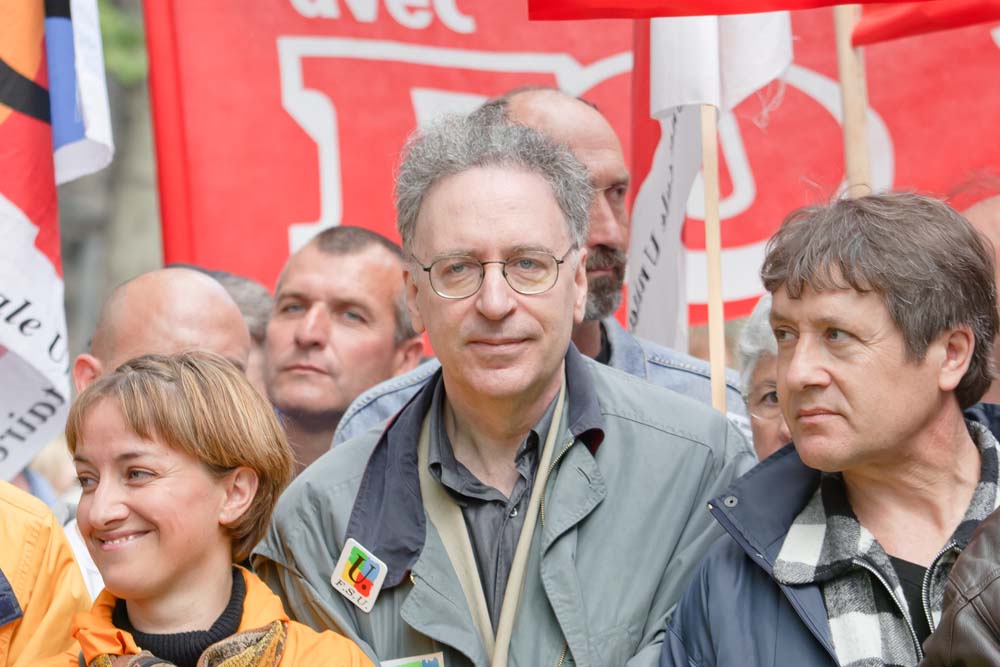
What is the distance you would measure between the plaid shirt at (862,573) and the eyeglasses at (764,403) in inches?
40.1

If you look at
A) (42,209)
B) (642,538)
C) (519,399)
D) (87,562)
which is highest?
(42,209)

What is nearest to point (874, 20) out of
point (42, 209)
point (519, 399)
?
point (519, 399)

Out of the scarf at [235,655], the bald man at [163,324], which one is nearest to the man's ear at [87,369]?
the bald man at [163,324]

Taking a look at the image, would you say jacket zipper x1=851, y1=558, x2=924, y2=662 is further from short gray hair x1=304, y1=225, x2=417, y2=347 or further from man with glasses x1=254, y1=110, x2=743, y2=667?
short gray hair x1=304, y1=225, x2=417, y2=347

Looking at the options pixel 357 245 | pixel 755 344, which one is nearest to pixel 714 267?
pixel 755 344

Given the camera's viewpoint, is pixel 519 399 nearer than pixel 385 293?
Yes

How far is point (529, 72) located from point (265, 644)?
11.1 ft

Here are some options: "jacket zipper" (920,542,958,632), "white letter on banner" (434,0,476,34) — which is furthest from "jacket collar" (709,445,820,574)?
"white letter on banner" (434,0,476,34)

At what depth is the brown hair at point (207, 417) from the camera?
3.31 m

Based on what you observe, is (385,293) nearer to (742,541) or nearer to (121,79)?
(742,541)

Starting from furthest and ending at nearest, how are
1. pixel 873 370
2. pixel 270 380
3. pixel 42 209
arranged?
pixel 270 380
pixel 42 209
pixel 873 370

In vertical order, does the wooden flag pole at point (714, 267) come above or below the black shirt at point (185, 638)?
above

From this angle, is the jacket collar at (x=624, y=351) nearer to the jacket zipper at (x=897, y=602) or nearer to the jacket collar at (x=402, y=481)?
the jacket collar at (x=402, y=481)

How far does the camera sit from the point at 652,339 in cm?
512
